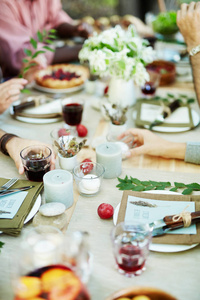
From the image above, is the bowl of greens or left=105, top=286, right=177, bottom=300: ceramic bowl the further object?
the bowl of greens

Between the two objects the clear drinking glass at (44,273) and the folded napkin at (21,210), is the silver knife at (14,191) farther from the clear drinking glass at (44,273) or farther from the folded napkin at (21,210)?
the clear drinking glass at (44,273)

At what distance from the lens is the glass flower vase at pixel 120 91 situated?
1828 millimetres

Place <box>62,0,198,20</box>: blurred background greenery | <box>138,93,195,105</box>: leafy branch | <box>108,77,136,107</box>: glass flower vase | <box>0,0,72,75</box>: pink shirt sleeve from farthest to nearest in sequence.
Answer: <box>62,0,198,20</box>: blurred background greenery < <box>0,0,72,75</box>: pink shirt sleeve < <box>138,93,195,105</box>: leafy branch < <box>108,77,136,107</box>: glass flower vase

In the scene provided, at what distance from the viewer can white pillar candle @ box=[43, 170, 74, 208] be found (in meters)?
1.08

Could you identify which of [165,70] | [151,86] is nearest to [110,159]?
[151,86]

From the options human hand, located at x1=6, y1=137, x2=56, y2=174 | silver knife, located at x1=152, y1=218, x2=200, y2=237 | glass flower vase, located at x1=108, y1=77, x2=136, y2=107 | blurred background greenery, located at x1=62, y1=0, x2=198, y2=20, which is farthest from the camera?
blurred background greenery, located at x1=62, y1=0, x2=198, y2=20

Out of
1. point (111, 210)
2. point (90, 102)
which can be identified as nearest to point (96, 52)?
point (90, 102)

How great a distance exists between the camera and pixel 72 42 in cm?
282

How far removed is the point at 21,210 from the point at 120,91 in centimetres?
102

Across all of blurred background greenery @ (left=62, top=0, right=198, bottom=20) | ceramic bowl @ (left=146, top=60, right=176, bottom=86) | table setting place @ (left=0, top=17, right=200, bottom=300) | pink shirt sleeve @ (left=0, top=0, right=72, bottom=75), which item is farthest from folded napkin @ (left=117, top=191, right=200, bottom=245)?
blurred background greenery @ (left=62, top=0, right=198, bottom=20)

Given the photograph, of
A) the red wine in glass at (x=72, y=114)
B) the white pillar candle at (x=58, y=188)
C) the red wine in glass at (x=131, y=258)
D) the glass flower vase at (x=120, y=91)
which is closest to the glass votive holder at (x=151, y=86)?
the glass flower vase at (x=120, y=91)

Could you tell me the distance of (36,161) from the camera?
1.22m

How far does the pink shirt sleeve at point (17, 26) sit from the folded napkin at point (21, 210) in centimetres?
128

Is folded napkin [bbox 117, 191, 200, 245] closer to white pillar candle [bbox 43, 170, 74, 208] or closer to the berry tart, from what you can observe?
white pillar candle [bbox 43, 170, 74, 208]
